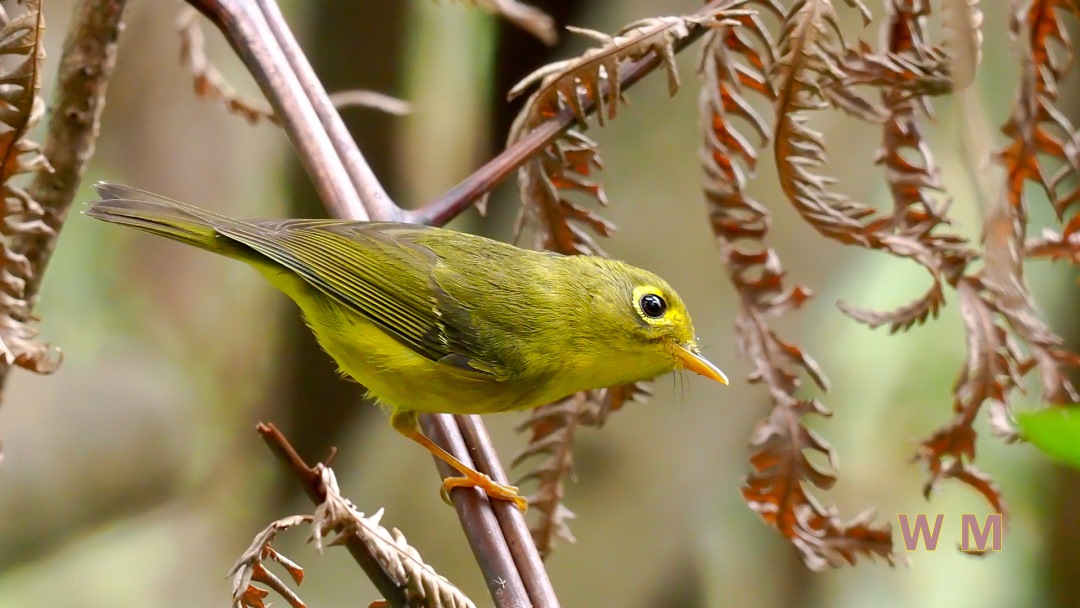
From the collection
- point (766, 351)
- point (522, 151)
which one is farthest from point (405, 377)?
point (766, 351)

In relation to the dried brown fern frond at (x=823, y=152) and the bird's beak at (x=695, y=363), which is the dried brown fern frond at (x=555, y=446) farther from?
the dried brown fern frond at (x=823, y=152)

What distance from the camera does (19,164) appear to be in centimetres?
161

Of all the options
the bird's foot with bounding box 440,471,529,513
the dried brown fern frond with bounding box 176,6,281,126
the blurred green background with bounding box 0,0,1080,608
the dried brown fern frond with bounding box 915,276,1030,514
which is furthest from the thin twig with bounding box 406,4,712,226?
the blurred green background with bounding box 0,0,1080,608

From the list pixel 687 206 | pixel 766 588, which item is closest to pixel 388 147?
pixel 687 206

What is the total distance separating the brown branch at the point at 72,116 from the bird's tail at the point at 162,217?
119mm

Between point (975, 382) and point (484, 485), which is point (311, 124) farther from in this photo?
point (975, 382)

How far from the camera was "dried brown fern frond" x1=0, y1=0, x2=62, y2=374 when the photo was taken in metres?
1.56

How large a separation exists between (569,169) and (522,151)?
32 cm

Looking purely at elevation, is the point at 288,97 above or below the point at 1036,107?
below

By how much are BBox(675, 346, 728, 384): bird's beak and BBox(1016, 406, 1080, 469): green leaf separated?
1571mm

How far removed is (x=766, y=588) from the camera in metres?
4.16

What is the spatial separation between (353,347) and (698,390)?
2469 mm

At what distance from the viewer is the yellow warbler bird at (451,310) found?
1.92m

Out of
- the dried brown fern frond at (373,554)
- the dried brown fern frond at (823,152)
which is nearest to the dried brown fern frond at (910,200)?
the dried brown fern frond at (823,152)
